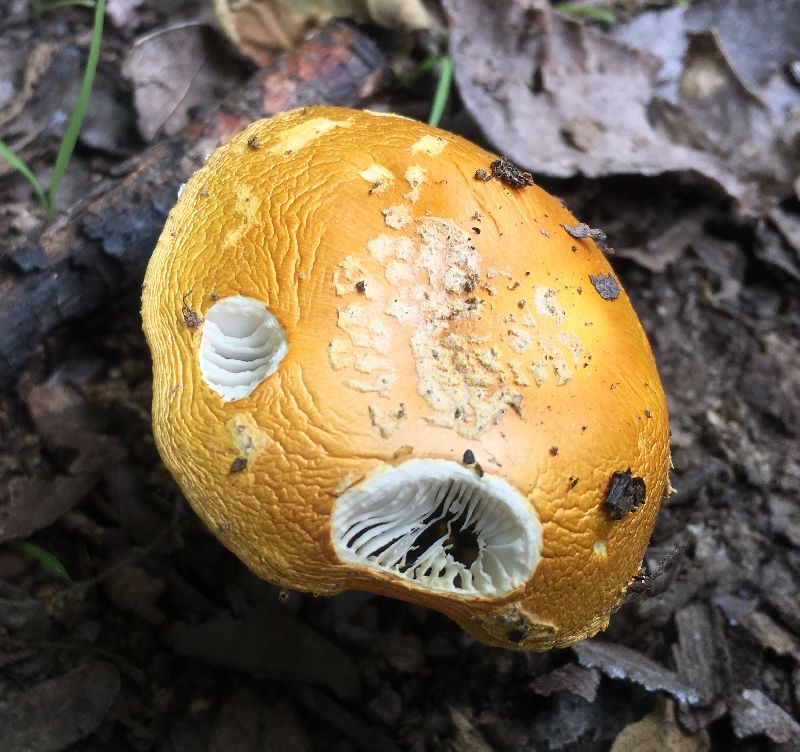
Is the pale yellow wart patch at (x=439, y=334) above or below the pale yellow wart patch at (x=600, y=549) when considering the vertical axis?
above

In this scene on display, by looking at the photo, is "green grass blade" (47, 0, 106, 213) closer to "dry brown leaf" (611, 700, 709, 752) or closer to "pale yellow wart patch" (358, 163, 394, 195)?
"pale yellow wart patch" (358, 163, 394, 195)

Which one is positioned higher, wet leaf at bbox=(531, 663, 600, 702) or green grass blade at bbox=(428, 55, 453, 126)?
green grass blade at bbox=(428, 55, 453, 126)

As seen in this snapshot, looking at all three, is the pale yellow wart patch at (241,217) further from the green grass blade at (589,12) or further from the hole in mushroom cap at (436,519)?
the green grass blade at (589,12)

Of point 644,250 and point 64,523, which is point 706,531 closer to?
point 644,250

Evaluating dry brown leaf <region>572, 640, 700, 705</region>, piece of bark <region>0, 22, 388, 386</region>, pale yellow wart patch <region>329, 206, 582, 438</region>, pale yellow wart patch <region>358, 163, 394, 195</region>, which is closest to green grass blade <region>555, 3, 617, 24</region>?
piece of bark <region>0, 22, 388, 386</region>

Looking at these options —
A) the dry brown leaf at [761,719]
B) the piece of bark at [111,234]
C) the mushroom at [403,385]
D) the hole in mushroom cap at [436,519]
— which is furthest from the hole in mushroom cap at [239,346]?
the dry brown leaf at [761,719]

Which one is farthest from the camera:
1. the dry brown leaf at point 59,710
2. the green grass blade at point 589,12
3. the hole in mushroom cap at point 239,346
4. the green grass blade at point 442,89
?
the green grass blade at point 589,12

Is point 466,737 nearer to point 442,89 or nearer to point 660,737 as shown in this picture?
point 660,737
